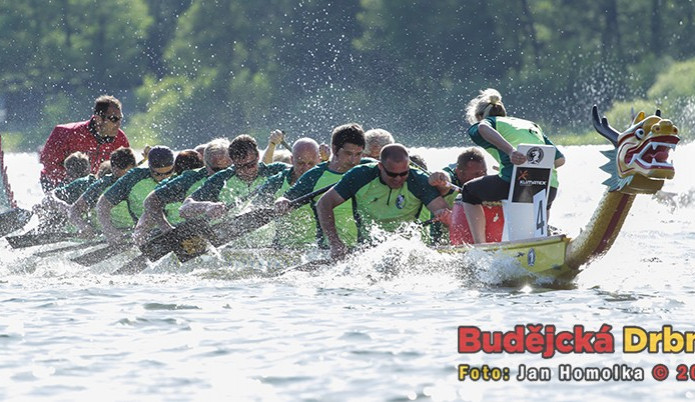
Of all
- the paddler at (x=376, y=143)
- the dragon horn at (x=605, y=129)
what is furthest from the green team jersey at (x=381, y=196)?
the dragon horn at (x=605, y=129)

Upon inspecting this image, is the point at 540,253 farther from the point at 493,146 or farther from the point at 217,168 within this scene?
the point at 217,168

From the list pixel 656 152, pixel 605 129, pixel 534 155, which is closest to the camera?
pixel 656 152

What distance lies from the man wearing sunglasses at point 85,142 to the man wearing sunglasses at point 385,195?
13.2ft

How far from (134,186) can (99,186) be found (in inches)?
21.9

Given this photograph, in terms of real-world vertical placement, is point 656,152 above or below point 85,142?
below

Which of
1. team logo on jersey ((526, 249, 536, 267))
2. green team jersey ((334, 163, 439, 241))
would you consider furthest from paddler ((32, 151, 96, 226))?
team logo on jersey ((526, 249, 536, 267))

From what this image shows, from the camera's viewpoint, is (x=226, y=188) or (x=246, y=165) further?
(x=226, y=188)

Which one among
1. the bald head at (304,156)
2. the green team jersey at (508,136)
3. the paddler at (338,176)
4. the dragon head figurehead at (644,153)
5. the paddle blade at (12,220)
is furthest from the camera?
the paddle blade at (12,220)

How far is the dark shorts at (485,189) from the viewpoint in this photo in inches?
354

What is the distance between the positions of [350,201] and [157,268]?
1.92 meters

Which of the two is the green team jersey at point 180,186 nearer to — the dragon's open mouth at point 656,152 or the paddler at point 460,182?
the paddler at point 460,182

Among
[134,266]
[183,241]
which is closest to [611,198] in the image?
[183,241]

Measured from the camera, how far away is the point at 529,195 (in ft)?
29.4

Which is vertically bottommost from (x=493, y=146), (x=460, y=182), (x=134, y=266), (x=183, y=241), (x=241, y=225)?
(x=134, y=266)
